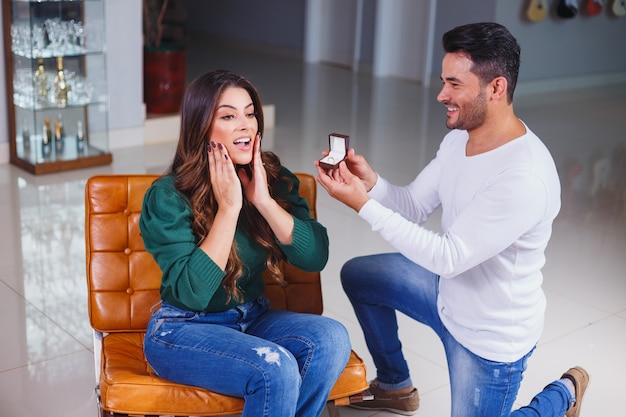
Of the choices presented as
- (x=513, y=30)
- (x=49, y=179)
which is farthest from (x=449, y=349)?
(x=513, y=30)

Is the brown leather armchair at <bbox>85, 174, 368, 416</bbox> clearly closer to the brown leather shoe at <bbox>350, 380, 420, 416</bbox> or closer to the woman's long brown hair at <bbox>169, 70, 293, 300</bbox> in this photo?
the woman's long brown hair at <bbox>169, 70, 293, 300</bbox>

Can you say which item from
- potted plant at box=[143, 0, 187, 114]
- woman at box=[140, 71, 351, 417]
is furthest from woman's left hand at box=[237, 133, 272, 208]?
potted plant at box=[143, 0, 187, 114]

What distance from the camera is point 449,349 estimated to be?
2.43m

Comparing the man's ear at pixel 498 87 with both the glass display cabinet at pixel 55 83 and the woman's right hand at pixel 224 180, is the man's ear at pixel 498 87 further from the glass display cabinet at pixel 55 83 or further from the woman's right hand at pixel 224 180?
the glass display cabinet at pixel 55 83

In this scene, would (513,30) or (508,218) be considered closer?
(508,218)

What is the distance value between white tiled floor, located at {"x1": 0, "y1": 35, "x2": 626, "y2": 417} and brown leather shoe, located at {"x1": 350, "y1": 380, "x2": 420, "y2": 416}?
36 millimetres

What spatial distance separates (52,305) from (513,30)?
6409 mm

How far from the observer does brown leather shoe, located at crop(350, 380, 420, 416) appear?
9.35 feet

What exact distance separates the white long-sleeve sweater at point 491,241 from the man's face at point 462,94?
4.1 inches

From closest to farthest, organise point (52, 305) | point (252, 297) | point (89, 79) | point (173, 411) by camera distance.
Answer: point (173, 411)
point (252, 297)
point (52, 305)
point (89, 79)

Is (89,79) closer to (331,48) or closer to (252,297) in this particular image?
(252,297)

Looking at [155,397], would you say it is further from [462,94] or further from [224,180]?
[462,94]

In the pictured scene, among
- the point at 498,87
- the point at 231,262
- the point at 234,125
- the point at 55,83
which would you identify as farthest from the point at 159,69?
the point at 498,87

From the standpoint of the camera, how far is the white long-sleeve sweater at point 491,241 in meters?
2.20
